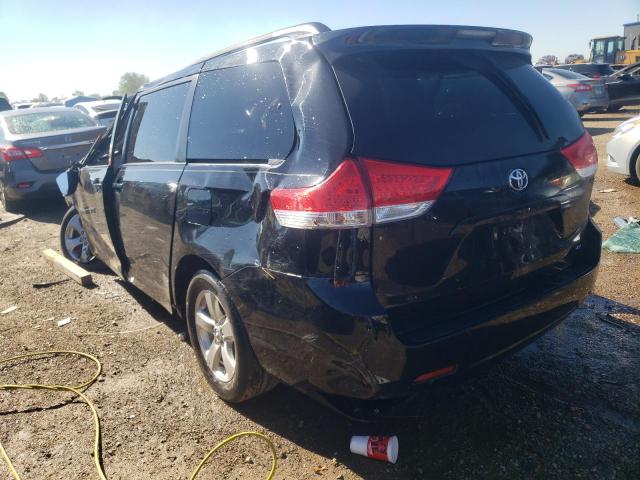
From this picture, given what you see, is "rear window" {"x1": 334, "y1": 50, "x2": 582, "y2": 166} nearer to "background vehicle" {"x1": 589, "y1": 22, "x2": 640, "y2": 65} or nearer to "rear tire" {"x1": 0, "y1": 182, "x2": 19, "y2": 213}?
"rear tire" {"x1": 0, "y1": 182, "x2": 19, "y2": 213}

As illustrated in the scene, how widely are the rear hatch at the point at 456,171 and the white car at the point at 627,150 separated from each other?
5.19 m

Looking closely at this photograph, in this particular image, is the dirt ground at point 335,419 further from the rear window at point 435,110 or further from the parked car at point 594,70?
the parked car at point 594,70

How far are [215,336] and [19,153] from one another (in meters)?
6.55

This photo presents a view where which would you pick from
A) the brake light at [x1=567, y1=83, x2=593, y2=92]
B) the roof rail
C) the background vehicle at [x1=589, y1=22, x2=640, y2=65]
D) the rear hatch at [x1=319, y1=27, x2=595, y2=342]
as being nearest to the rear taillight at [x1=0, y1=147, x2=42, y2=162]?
the roof rail

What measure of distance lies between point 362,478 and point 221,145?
1.76 metres

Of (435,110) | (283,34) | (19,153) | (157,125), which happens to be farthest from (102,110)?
(435,110)

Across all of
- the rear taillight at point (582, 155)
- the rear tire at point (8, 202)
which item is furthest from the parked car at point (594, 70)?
the rear taillight at point (582, 155)

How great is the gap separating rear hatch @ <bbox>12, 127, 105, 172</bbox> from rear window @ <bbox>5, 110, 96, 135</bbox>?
0.48 m

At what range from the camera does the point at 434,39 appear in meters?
2.25

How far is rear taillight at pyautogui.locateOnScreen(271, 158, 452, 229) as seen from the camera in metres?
1.94

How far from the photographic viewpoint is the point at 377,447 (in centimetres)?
237

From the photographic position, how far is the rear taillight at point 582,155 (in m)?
2.49

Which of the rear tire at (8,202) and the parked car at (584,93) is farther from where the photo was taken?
the parked car at (584,93)

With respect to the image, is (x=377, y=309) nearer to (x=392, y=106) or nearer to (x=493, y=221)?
(x=493, y=221)
